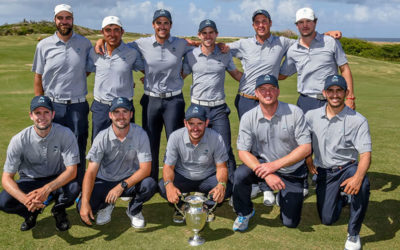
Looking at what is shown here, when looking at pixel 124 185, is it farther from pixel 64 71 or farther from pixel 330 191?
pixel 330 191

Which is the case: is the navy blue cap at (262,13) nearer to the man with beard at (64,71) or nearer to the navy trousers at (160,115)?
the navy trousers at (160,115)

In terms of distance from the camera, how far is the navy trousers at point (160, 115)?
22.3 feet

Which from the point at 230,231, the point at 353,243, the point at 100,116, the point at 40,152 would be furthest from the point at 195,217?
the point at 100,116

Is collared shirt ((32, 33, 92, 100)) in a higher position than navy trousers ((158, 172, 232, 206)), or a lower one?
higher

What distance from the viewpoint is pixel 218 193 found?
542cm

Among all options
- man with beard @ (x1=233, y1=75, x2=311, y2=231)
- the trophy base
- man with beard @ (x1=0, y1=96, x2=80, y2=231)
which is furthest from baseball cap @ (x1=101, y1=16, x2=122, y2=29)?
the trophy base

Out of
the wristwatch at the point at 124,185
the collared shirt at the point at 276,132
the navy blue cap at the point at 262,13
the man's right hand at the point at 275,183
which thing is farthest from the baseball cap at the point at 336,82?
the wristwatch at the point at 124,185

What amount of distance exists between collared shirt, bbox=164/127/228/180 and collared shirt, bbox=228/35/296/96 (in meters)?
1.58

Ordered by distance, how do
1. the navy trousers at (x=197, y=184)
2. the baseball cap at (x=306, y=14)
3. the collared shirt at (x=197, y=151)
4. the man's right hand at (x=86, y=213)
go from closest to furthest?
the man's right hand at (x=86, y=213) → the collared shirt at (x=197, y=151) → the navy trousers at (x=197, y=184) → the baseball cap at (x=306, y=14)

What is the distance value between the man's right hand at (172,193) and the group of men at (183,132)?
14 millimetres

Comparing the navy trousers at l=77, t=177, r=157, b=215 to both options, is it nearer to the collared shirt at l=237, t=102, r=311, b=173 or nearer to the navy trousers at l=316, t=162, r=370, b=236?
the collared shirt at l=237, t=102, r=311, b=173

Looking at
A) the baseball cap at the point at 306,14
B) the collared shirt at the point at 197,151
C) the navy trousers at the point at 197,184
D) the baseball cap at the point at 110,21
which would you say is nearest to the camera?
the collared shirt at the point at 197,151

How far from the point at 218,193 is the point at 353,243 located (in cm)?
178

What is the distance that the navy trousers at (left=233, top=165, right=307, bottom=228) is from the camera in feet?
18.1
